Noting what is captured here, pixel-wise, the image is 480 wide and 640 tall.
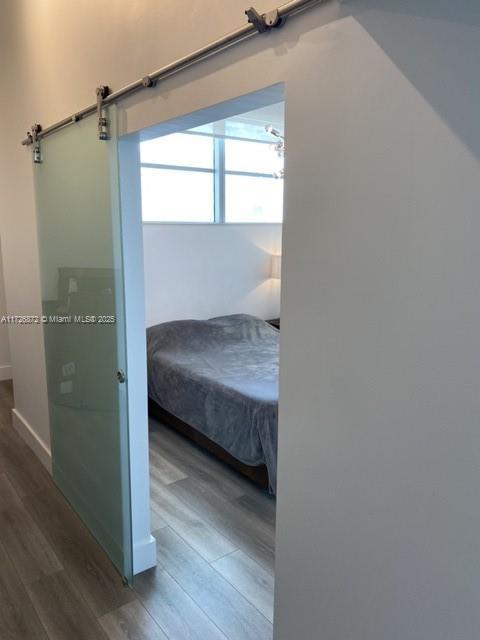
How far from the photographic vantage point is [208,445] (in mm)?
3379

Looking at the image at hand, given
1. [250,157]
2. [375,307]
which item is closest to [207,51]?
[375,307]

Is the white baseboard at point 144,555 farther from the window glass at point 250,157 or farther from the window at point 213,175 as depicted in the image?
the window glass at point 250,157

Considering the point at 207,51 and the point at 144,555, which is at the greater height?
the point at 207,51

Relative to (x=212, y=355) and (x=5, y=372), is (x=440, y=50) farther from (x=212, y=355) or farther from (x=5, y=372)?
(x=5, y=372)

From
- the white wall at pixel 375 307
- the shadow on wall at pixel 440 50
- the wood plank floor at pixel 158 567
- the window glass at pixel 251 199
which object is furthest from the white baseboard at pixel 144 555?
the window glass at pixel 251 199

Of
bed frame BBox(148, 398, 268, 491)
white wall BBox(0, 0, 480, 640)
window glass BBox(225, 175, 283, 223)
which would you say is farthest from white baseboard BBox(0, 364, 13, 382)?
white wall BBox(0, 0, 480, 640)

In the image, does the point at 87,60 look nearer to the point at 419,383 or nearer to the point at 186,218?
the point at 419,383

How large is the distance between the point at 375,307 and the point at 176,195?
157 inches

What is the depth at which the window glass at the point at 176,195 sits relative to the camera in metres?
4.51

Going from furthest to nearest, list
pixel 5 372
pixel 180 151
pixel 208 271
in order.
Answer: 1. pixel 5 372
2. pixel 208 271
3. pixel 180 151

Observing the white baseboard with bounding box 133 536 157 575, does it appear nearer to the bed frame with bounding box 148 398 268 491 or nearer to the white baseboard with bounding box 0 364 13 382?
the bed frame with bounding box 148 398 268 491

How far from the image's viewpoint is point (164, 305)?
4.66 meters

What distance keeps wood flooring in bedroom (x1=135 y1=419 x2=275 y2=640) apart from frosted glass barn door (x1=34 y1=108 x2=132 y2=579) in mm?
257

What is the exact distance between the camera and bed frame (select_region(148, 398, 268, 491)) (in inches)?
117
